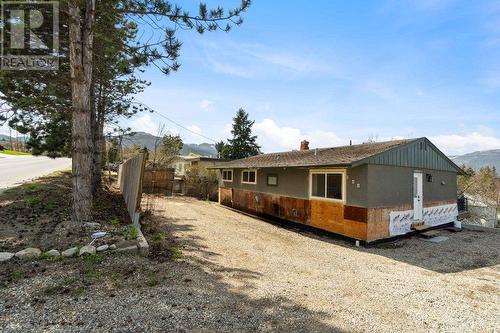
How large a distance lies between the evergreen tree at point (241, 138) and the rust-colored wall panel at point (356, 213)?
27.2m

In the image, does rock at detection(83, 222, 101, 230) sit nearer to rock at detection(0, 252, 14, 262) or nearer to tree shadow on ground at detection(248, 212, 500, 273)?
rock at detection(0, 252, 14, 262)

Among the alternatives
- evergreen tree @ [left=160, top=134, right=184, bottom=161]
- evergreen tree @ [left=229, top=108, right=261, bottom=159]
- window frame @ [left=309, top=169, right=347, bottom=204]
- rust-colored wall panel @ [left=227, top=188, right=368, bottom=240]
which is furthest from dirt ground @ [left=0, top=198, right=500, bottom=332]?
evergreen tree @ [left=229, top=108, right=261, bottom=159]

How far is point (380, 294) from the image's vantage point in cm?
501

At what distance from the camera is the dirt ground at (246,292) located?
11.7 feet

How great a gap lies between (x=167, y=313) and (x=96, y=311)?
0.84m

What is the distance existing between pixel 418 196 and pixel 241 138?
26.8 metres

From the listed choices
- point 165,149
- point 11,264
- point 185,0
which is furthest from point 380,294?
point 165,149

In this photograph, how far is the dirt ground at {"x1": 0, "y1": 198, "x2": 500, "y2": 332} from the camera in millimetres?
3561

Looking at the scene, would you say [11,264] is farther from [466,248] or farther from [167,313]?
[466,248]

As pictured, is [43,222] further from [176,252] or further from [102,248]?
[176,252]

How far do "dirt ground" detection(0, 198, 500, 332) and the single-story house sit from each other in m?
1.88

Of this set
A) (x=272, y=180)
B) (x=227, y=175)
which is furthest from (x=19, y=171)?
(x=272, y=180)

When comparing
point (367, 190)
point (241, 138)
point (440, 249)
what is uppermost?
point (241, 138)

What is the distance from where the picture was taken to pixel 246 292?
4.64 m
